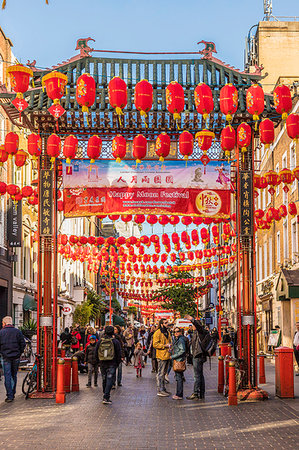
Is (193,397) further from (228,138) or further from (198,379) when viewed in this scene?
(228,138)

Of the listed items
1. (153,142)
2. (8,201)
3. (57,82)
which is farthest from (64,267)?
(57,82)

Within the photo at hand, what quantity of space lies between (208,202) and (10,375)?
655cm

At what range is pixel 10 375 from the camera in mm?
15969

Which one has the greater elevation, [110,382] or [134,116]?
[134,116]

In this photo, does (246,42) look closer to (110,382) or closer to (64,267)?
(64,267)

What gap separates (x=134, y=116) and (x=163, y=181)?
1.84 metres

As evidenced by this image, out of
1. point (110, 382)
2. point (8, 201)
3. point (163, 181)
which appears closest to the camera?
point (110, 382)

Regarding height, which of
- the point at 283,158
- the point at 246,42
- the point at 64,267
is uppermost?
the point at 246,42

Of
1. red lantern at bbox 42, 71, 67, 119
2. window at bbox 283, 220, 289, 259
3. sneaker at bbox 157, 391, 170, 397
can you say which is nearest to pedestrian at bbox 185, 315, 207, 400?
sneaker at bbox 157, 391, 170, 397

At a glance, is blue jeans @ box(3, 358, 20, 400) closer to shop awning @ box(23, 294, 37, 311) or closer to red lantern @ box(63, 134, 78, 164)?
red lantern @ box(63, 134, 78, 164)

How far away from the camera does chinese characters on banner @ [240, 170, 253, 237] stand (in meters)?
17.1

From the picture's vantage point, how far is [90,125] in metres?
17.6

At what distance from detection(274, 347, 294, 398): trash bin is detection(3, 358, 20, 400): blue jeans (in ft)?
20.2

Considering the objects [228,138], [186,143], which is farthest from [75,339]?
[228,138]
